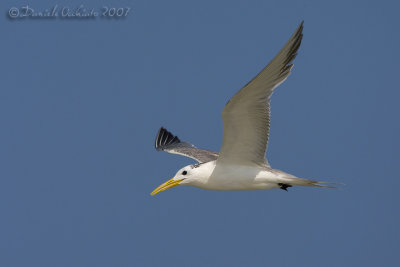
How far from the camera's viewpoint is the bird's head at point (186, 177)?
9406 mm

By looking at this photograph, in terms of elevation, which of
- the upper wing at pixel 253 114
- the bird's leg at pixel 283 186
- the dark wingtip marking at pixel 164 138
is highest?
the dark wingtip marking at pixel 164 138

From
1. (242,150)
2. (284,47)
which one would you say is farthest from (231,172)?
(284,47)

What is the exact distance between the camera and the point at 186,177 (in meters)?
9.52

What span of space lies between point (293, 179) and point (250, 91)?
5.16ft

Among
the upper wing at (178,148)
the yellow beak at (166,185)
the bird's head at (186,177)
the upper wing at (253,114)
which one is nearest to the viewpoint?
the upper wing at (253,114)

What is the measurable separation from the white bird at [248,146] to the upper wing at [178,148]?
1.43 m

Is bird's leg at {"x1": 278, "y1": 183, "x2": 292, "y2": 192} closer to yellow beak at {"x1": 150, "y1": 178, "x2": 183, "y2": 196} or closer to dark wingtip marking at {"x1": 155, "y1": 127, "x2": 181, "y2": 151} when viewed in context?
yellow beak at {"x1": 150, "y1": 178, "x2": 183, "y2": 196}

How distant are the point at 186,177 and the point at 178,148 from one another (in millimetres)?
3095

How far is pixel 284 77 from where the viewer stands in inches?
319

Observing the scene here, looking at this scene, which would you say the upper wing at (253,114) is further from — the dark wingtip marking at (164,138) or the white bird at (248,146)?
the dark wingtip marking at (164,138)

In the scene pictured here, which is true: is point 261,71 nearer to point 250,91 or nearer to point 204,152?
point 250,91

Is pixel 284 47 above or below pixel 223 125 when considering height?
above

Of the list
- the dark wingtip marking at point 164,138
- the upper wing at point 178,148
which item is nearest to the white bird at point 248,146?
the upper wing at point 178,148

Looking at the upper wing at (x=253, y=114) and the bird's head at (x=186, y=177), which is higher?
the upper wing at (x=253, y=114)
